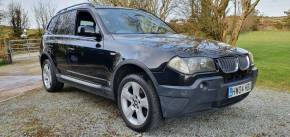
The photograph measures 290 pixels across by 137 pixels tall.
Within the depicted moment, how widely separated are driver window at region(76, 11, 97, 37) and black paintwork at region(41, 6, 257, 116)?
8cm

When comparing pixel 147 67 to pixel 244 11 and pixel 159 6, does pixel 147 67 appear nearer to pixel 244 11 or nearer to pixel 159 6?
pixel 244 11

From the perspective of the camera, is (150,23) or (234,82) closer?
(234,82)

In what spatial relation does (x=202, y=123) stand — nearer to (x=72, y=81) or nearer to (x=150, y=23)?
(x=150, y=23)

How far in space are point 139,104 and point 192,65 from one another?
941 millimetres

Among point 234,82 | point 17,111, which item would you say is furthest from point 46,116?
point 234,82

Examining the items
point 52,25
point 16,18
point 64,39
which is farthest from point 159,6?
point 16,18

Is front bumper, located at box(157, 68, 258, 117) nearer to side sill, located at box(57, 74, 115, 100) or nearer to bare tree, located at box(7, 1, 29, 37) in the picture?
side sill, located at box(57, 74, 115, 100)

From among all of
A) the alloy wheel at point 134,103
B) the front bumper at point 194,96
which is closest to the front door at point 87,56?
the alloy wheel at point 134,103

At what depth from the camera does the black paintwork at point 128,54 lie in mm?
3404

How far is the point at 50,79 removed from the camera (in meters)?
6.29

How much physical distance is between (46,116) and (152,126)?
6.32 feet

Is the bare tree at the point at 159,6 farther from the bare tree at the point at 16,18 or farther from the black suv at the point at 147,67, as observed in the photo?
the bare tree at the point at 16,18

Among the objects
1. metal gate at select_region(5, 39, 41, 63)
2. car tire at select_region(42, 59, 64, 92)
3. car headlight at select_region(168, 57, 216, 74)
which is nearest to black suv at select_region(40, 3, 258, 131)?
car headlight at select_region(168, 57, 216, 74)

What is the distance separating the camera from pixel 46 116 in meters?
4.68
